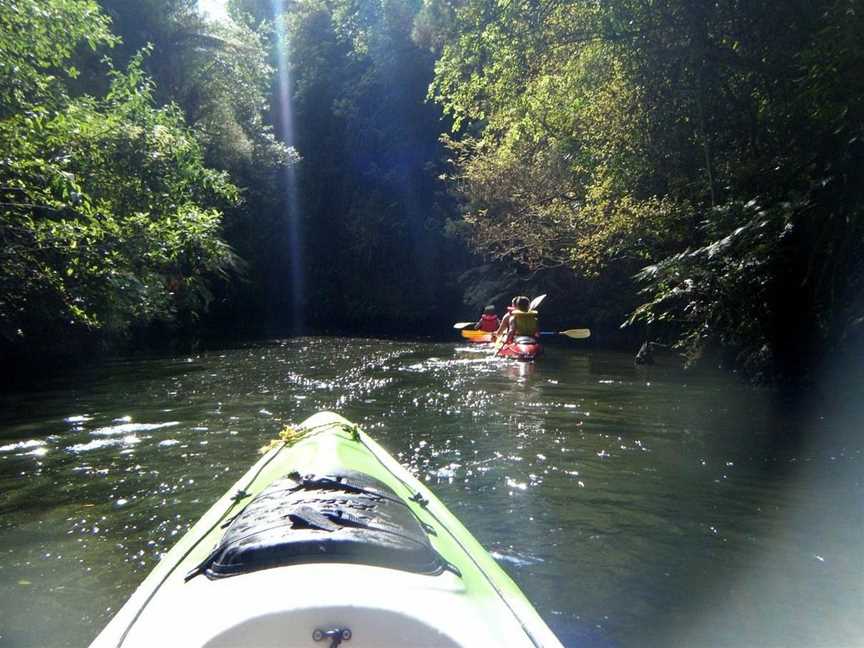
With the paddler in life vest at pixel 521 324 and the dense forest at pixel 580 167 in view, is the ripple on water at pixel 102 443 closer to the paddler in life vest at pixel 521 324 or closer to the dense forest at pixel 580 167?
the dense forest at pixel 580 167

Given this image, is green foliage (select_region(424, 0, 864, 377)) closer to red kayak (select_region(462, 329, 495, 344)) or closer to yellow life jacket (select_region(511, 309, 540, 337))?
yellow life jacket (select_region(511, 309, 540, 337))

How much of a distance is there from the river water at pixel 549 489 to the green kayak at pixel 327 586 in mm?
1081

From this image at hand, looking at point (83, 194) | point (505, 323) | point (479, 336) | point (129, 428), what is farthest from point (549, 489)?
point (479, 336)

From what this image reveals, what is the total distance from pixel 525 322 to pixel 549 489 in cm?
801

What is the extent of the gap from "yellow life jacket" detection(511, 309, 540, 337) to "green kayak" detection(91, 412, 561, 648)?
1034 cm

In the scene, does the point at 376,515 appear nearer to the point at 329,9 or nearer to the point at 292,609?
the point at 292,609

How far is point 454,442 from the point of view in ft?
22.3

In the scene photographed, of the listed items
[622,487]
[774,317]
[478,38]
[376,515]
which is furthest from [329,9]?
[376,515]

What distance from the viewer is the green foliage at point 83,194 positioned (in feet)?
25.3

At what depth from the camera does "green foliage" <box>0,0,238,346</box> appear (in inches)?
304

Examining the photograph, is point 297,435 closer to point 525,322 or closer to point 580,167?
point 580,167

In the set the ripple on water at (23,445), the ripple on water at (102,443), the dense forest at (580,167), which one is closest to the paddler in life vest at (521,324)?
the dense forest at (580,167)

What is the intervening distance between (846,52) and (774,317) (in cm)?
290

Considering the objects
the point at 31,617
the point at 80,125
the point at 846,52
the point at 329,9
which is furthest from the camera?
the point at 329,9
